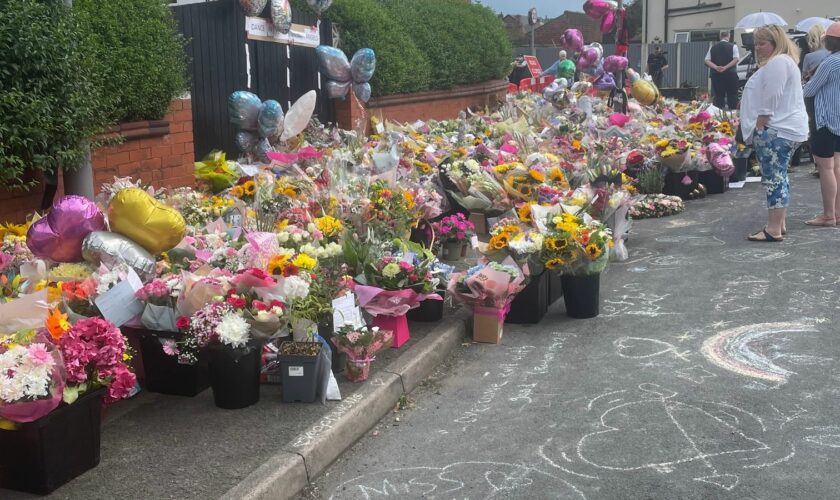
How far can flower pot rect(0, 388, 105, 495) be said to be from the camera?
3467 mm

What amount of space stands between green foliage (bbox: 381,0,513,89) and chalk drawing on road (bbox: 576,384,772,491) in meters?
9.81

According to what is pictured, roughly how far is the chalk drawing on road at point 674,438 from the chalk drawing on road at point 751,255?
365cm

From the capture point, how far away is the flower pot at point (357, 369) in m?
4.76

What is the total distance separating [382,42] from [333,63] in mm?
1635

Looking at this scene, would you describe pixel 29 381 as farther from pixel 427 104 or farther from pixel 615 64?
pixel 615 64

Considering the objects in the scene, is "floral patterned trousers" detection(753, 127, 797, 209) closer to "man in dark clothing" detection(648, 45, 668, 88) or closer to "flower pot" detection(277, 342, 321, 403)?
A: "flower pot" detection(277, 342, 321, 403)

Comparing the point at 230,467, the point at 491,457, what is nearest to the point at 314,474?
the point at 230,467

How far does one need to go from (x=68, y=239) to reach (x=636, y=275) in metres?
4.75

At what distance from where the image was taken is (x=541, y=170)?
822cm

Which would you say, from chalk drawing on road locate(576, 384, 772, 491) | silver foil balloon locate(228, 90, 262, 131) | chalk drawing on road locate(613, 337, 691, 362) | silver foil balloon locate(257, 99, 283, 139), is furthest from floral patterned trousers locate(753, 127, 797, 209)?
silver foil balloon locate(228, 90, 262, 131)

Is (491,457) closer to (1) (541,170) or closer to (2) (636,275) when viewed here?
(2) (636,275)

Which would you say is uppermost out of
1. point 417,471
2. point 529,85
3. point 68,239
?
point 529,85

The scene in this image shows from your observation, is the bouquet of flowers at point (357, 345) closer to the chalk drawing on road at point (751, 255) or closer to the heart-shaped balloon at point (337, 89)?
the chalk drawing on road at point (751, 255)

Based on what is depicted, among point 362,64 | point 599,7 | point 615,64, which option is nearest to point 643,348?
point 362,64
